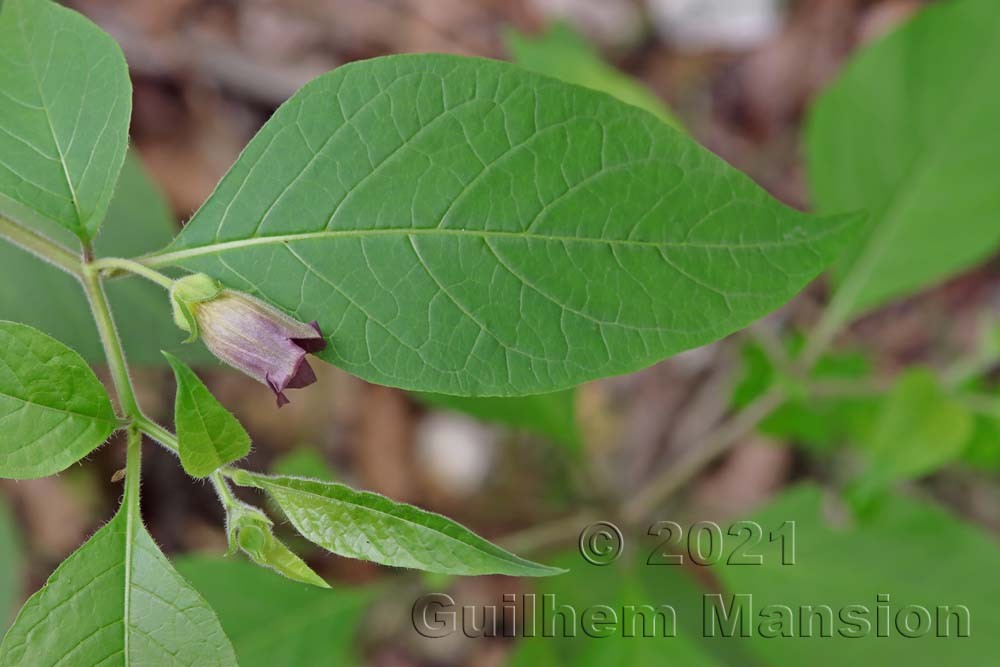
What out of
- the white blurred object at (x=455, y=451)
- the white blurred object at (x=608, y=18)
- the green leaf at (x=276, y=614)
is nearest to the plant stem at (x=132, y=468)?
the green leaf at (x=276, y=614)

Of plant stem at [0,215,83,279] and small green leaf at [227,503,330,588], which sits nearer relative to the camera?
small green leaf at [227,503,330,588]

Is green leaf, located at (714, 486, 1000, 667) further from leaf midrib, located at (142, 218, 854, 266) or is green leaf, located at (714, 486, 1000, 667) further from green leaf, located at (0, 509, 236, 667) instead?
green leaf, located at (0, 509, 236, 667)

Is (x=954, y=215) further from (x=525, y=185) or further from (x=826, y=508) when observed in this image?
(x=525, y=185)

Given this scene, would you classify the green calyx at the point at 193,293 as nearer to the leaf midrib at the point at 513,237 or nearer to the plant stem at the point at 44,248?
the leaf midrib at the point at 513,237

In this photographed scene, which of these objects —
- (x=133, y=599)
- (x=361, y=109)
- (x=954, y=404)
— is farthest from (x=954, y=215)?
(x=133, y=599)

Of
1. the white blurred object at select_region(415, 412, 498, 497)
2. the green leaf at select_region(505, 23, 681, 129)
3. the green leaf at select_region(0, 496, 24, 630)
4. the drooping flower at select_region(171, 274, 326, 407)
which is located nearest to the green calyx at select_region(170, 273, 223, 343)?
the drooping flower at select_region(171, 274, 326, 407)
